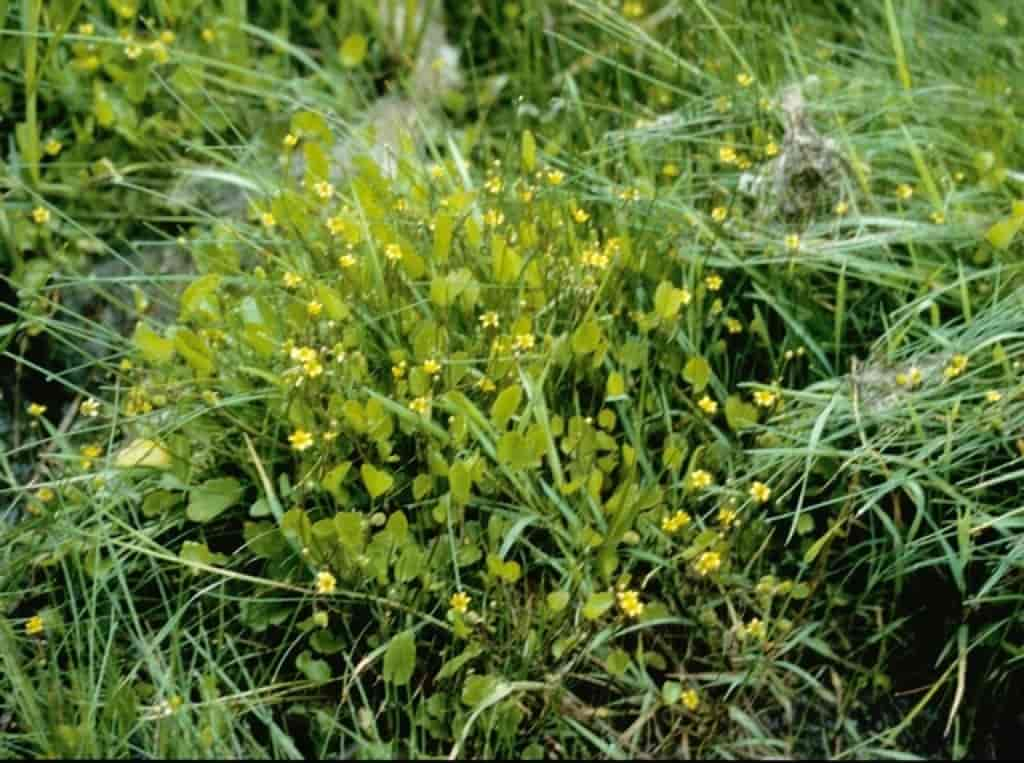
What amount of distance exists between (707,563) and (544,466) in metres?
0.36

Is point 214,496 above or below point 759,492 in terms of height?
above

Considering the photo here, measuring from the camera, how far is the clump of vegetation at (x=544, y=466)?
2.38 m

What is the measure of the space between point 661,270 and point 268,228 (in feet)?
2.58

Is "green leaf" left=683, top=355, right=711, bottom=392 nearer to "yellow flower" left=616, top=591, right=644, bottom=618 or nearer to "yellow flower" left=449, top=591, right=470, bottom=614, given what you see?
"yellow flower" left=616, top=591, right=644, bottom=618

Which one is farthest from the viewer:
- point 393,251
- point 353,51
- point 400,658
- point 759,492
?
point 353,51

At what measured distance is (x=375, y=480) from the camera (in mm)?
2412

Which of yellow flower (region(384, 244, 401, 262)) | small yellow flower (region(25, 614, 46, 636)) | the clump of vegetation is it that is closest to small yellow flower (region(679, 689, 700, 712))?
the clump of vegetation

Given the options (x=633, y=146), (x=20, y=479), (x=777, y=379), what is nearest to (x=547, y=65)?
(x=633, y=146)

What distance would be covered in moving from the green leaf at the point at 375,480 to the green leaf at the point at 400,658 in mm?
248

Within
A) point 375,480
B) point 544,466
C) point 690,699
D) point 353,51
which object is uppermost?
point 353,51

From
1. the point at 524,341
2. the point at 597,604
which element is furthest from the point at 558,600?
the point at 524,341

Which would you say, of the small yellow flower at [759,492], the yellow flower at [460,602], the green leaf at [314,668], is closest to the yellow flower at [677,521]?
the small yellow flower at [759,492]

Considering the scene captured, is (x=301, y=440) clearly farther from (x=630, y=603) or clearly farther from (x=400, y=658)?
(x=630, y=603)

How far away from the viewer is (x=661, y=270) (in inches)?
114
